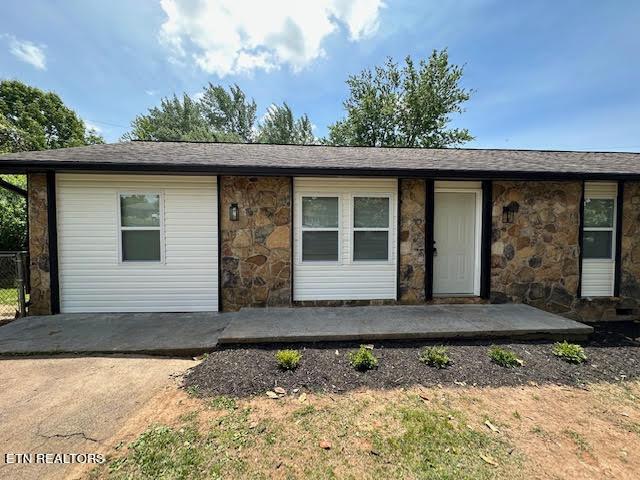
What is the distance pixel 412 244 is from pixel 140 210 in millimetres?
5080

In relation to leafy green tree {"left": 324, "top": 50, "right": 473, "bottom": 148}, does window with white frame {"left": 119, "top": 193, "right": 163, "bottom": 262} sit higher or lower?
lower

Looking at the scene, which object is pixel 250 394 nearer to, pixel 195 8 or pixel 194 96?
pixel 195 8

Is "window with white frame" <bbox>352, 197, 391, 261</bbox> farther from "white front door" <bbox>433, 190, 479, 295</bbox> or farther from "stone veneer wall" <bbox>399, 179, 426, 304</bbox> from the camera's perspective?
"white front door" <bbox>433, 190, 479, 295</bbox>

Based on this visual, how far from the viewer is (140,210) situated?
517 cm

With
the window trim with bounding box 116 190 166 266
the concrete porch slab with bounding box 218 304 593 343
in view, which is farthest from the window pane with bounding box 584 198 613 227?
the window trim with bounding box 116 190 166 266

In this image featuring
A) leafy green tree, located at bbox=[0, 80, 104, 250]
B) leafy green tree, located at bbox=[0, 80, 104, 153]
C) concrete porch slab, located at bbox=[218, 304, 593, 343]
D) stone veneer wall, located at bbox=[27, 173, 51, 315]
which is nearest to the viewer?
concrete porch slab, located at bbox=[218, 304, 593, 343]

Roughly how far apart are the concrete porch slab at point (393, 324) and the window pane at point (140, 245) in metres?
1.88

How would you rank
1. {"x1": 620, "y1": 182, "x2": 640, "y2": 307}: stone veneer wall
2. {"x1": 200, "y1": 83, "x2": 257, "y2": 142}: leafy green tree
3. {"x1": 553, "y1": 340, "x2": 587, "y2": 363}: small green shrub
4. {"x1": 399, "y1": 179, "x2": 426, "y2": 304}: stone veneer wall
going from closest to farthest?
{"x1": 553, "y1": 340, "x2": 587, "y2": 363}: small green shrub
{"x1": 399, "y1": 179, "x2": 426, "y2": 304}: stone veneer wall
{"x1": 620, "y1": 182, "x2": 640, "y2": 307}: stone veneer wall
{"x1": 200, "y1": 83, "x2": 257, "y2": 142}: leafy green tree

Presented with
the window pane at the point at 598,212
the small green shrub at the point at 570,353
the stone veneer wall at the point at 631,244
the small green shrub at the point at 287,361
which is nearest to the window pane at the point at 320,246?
the small green shrub at the point at 287,361

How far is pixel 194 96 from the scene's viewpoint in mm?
22969

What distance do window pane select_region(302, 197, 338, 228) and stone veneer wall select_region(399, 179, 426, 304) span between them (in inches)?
51.0

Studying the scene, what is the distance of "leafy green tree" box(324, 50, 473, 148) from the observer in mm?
18875

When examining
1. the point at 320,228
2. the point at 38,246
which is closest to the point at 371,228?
the point at 320,228

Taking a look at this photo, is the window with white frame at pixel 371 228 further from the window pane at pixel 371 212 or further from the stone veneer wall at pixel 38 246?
the stone veneer wall at pixel 38 246
